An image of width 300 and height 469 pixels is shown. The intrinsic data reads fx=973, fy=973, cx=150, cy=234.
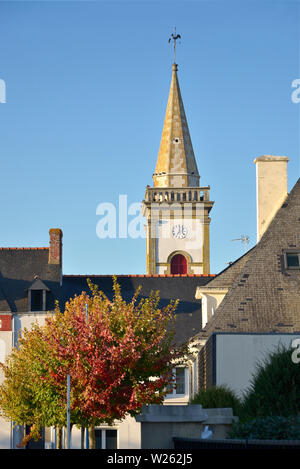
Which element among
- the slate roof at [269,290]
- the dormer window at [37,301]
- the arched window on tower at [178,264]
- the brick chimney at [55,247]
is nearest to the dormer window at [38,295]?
the dormer window at [37,301]

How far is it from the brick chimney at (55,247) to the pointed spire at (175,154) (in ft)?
118

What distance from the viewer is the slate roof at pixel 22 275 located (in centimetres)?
5991

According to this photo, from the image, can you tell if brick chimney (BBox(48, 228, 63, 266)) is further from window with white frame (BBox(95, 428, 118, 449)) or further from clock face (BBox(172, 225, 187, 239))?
clock face (BBox(172, 225, 187, 239))

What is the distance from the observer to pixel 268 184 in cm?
4294

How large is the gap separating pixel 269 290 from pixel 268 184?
8.30m

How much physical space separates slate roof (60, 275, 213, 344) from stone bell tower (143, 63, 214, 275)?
24.9 m

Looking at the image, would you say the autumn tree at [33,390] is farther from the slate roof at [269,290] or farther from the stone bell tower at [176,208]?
the stone bell tower at [176,208]

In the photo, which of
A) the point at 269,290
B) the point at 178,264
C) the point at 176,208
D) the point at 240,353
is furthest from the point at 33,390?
the point at 176,208

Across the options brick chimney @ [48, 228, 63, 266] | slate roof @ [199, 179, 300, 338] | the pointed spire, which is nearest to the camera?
Result: slate roof @ [199, 179, 300, 338]

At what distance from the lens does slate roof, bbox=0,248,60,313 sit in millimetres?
59906

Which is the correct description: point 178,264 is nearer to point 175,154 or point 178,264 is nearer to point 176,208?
point 176,208

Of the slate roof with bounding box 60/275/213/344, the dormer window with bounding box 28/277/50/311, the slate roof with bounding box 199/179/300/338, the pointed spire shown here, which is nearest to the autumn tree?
the slate roof with bounding box 199/179/300/338

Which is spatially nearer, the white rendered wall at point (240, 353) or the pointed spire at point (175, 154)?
the white rendered wall at point (240, 353)
